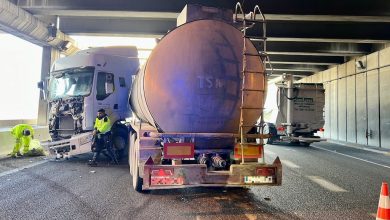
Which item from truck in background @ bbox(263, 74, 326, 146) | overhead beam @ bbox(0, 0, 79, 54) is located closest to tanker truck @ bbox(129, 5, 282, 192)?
overhead beam @ bbox(0, 0, 79, 54)

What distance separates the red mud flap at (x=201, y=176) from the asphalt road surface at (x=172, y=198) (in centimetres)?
43

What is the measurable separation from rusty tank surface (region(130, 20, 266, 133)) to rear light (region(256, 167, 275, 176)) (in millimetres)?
836

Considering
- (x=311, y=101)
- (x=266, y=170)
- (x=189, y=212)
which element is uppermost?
(x=311, y=101)

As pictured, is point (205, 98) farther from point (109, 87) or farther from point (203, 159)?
point (109, 87)

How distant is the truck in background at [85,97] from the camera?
991 centimetres

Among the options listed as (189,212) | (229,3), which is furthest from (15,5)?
(189,212)

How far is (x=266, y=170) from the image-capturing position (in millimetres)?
5184

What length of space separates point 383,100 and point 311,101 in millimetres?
3538

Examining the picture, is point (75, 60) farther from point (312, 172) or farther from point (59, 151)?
point (312, 172)

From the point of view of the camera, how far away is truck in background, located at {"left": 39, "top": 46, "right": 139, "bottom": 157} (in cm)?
991

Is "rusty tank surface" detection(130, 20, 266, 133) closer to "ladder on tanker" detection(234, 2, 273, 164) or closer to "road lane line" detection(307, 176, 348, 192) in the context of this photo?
"ladder on tanker" detection(234, 2, 273, 164)

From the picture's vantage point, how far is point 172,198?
5980mm

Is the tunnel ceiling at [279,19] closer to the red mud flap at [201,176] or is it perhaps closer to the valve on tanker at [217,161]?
the valve on tanker at [217,161]

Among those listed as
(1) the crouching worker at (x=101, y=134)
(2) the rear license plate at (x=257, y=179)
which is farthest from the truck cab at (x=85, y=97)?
(2) the rear license plate at (x=257, y=179)
